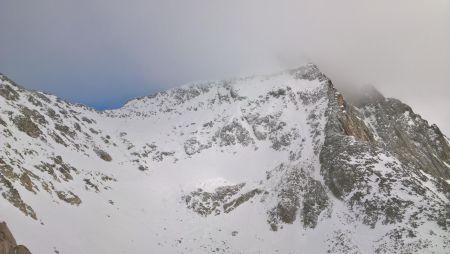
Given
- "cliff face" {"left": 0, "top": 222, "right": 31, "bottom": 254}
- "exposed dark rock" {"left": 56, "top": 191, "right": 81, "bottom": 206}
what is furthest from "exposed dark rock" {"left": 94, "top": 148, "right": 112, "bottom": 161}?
"cliff face" {"left": 0, "top": 222, "right": 31, "bottom": 254}

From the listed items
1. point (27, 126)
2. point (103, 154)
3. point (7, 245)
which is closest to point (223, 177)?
point (103, 154)

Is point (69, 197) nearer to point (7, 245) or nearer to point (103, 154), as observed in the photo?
point (103, 154)

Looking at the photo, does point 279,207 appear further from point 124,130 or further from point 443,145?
point 443,145

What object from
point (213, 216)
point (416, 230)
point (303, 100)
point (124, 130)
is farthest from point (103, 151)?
point (416, 230)

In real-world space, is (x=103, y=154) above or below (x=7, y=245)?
above

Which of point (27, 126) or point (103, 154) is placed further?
point (103, 154)

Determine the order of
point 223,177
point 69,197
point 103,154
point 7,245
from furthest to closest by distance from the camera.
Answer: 1. point 103,154
2. point 223,177
3. point 69,197
4. point 7,245

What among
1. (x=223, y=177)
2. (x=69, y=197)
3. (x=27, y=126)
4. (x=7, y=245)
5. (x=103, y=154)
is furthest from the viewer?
(x=103, y=154)

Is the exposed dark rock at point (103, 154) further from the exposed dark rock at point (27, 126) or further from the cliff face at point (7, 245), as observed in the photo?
the cliff face at point (7, 245)
